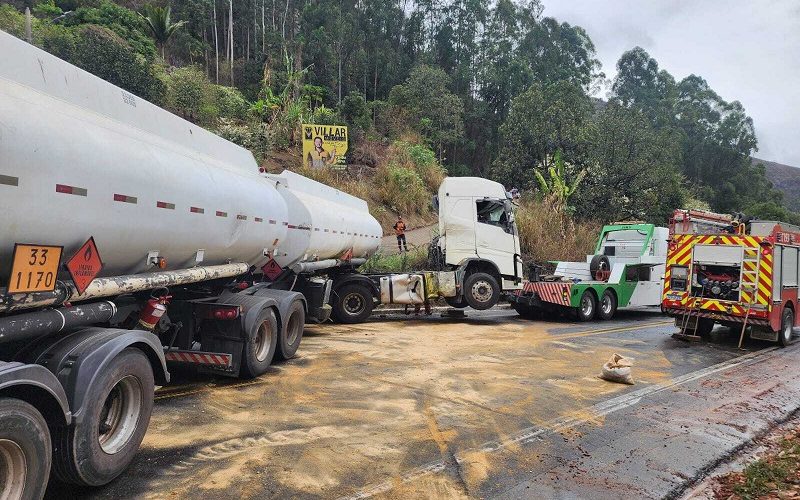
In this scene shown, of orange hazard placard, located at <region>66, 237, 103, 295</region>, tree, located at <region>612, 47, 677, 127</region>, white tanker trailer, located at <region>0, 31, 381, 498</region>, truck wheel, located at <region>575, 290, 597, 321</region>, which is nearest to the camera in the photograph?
white tanker trailer, located at <region>0, 31, 381, 498</region>

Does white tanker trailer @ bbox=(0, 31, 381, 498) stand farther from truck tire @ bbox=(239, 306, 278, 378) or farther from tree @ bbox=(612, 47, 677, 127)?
tree @ bbox=(612, 47, 677, 127)

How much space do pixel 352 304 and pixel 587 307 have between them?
6.17 meters

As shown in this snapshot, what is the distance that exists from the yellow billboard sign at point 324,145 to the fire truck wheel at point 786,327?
2009 centimetres

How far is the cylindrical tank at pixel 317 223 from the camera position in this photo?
8.75 m

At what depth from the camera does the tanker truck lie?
3.27 m

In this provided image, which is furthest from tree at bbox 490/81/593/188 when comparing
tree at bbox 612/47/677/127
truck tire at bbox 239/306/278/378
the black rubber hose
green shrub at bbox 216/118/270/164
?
tree at bbox 612/47/677/127

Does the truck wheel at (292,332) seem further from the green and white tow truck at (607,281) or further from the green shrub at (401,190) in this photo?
the green shrub at (401,190)

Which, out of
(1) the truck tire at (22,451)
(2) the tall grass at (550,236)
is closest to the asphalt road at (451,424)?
(1) the truck tire at (22,451)

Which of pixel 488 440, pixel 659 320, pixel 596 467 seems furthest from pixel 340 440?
pixel 659 320

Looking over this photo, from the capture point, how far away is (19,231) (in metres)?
3.37

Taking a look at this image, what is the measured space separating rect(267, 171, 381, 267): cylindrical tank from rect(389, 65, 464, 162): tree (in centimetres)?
2675

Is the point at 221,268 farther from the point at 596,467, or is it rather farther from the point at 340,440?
the point at 596,467

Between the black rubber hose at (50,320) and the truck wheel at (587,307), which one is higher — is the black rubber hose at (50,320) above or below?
above

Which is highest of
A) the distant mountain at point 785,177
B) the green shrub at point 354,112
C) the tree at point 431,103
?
the distant mountain at point 785,177
